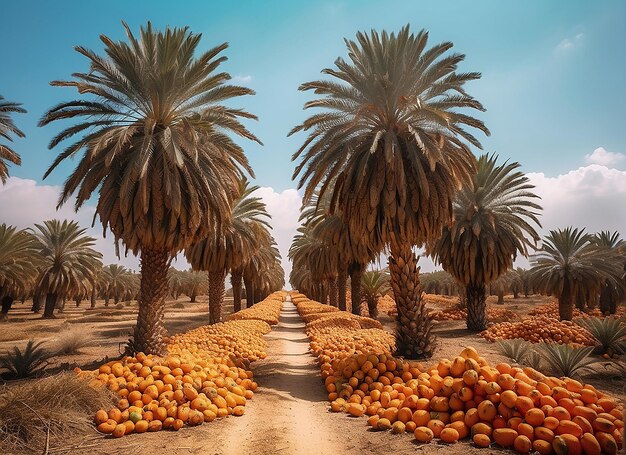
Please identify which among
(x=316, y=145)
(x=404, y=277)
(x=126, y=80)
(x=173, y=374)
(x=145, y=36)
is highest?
(x=145, y=36)

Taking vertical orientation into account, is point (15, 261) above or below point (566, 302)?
above

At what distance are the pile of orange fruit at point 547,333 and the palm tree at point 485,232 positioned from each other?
3.41 metres

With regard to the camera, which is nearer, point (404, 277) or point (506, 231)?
point (404, 277)

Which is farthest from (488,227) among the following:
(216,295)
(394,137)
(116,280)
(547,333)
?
(116,280)

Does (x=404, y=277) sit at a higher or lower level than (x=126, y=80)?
lower

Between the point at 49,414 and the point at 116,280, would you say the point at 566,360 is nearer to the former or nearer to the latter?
the point at 49,414

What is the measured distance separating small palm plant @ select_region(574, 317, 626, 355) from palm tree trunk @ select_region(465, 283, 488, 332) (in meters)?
6.82

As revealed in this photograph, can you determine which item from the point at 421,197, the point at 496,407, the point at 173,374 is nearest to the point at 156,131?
the point at 173,374

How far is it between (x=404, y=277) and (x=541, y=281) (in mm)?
17658

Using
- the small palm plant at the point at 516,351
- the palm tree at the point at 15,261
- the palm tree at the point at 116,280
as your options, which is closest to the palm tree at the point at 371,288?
the small palm plant at the point at 516,351

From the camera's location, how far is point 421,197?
1123 centimetres

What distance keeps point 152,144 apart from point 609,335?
16.9 metres

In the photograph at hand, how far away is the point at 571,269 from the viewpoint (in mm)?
23609

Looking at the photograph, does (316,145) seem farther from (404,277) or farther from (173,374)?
(173,374)
